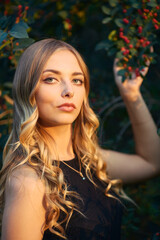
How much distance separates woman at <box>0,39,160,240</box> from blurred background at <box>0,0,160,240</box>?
49cm

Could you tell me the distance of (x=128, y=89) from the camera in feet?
7.50

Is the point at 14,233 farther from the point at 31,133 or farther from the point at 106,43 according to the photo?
the point at 106,43

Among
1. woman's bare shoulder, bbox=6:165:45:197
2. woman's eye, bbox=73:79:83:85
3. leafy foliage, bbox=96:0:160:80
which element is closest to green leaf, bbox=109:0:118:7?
leafy foliage, bbox=96:0:160:80

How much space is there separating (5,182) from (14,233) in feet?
1.13

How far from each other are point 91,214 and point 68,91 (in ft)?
2.59

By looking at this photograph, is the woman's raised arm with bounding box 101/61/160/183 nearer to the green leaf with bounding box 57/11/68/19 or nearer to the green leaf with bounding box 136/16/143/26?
the green leaf with bounding box 136/16/143/26

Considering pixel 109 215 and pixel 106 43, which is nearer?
pixel 109 215

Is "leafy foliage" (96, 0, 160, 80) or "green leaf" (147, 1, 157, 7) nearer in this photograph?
"green leaf" (147, 1, 157, 7)

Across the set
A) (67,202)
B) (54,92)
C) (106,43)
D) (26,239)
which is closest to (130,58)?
(106,43)

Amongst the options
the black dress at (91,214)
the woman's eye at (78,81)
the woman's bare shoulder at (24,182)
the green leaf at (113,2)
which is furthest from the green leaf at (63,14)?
the woman's bare shoulder at (24,182)

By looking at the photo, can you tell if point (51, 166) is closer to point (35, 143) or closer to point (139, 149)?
point (35, 143)

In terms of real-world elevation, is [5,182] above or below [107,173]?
above

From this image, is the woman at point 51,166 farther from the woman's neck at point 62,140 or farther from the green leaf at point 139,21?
the green leaf at point 139,21

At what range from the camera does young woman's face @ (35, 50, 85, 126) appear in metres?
1.81
